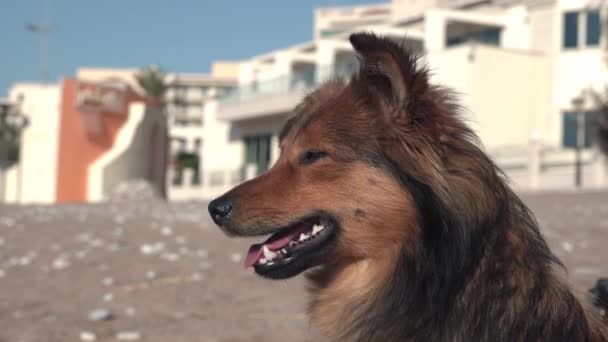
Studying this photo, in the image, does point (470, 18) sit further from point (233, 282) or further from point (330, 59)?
point (233, 282)

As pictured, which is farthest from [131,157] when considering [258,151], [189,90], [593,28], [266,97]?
[189,90]

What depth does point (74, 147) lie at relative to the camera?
3959 cm

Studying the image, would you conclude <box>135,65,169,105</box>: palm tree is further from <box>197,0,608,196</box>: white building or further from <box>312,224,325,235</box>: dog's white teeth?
<box>312,224,325,235</box>: dog's white teeth

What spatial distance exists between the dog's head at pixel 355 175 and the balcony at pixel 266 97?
32680mm

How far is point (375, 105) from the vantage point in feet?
13.1

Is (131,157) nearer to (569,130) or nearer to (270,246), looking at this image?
(569,130)

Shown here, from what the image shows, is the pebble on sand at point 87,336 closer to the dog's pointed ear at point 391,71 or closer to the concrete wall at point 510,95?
the dog's pointed ear at point 391,71

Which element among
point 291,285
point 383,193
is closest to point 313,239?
point 383,193

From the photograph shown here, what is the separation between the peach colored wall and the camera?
39094mm

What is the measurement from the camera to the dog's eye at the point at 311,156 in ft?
13.5

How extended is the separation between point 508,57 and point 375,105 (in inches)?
1324

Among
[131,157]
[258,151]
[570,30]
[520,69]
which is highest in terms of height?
[570,30]

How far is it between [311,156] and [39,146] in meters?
38.4

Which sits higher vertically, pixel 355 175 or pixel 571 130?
pixel 355 175
